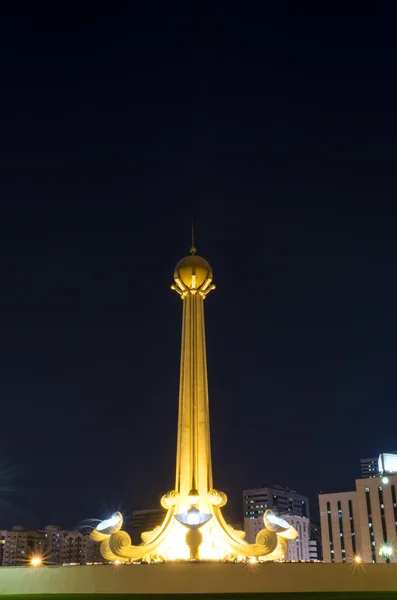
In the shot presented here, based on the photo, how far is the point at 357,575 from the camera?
18.7 meters

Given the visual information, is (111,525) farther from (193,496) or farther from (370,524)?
(370,524)

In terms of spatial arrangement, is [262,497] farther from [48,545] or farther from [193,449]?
[193,449]

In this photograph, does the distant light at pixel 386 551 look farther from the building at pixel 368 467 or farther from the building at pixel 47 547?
the building at pixel 368 467

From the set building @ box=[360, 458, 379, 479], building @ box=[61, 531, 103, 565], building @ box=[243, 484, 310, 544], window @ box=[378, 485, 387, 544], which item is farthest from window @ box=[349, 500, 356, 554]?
building @ box=[360, 458, 379, 479]

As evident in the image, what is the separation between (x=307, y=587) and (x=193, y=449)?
26.0 feet

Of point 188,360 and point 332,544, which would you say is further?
point 332,544

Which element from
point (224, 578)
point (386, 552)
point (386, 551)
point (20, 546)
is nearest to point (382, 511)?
point (386, 551)

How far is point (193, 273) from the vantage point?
28.2m

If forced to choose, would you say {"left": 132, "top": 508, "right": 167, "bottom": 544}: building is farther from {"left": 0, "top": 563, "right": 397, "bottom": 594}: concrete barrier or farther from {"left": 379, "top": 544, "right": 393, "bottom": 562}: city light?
{"left": 0, "top": 563, "right": 397, "bottom": 594}: concrete barrier

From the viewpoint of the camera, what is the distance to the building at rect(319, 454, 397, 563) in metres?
51.8

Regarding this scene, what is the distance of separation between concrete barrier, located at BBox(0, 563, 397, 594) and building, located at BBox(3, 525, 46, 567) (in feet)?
249

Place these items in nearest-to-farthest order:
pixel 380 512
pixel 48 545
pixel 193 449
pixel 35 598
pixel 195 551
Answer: pixel 35 598 < pixel 195 551 < pixel 193 449 < pixel 380 512 < pixel 48 545

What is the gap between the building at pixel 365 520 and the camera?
51.8 metres

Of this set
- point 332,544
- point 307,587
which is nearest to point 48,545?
point 332,544
